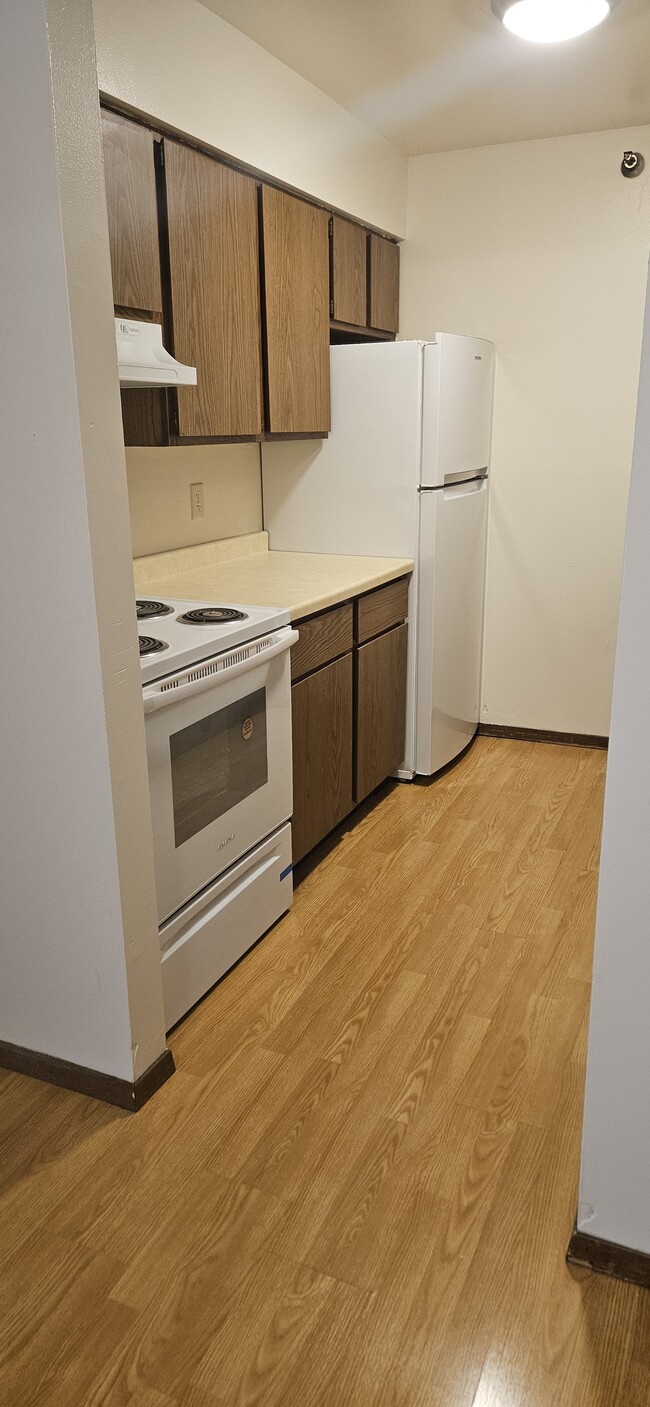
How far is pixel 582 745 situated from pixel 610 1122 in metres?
2.69

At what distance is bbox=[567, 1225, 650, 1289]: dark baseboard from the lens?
4.90 feet

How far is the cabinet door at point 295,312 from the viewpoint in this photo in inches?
110

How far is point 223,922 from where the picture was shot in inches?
91.0

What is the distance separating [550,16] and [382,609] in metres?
1.66

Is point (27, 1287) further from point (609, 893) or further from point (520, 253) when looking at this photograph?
point (520, 253)

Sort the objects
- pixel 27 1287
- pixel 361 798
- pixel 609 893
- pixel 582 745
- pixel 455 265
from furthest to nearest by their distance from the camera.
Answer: pixel 582 745
pixel 455 265
pixel 361 798
pixel 27 1287
pixel 609 893

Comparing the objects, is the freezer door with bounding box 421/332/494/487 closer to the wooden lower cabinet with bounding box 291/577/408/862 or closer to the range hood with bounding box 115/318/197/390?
the wooden lower cabinet with bounding box 291/577/408/862

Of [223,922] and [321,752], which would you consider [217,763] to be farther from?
[321,752]

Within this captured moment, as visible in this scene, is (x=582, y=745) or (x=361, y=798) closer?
(x=361, y=798)

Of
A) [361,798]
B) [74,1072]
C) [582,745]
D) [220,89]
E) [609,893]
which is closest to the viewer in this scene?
[609,893]

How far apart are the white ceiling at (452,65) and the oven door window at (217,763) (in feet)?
5.75

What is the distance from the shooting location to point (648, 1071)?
1399 mm

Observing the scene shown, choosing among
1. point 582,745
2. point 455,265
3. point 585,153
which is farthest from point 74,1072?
point 585,153

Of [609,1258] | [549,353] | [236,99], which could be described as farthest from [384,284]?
[609,1258]
